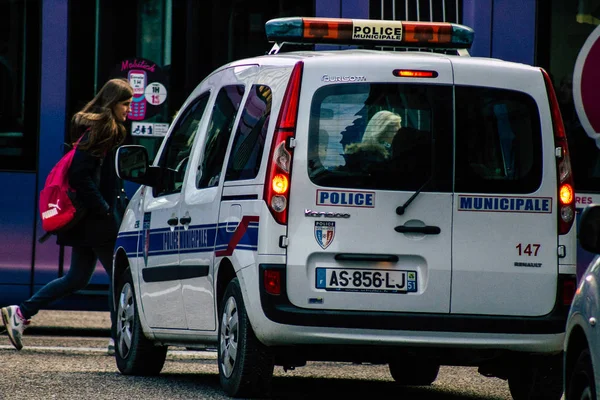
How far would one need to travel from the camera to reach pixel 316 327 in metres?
7.00

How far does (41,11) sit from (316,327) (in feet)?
19.8

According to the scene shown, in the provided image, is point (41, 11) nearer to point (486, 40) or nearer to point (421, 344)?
point (486, 40)

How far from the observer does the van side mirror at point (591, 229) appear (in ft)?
15.9

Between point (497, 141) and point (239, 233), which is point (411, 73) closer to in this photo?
point (497, 141)

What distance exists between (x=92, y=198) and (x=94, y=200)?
20mm

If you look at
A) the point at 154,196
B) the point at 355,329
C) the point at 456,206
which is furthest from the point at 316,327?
the point at 154,196

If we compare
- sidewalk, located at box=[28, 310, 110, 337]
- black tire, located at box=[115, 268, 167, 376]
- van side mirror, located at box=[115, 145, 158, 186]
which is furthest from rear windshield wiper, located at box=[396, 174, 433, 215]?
sidewalk, located at box=[28, 310, 110, 337]

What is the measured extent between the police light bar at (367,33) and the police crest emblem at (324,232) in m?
1.28

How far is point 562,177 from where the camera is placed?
7.30 m

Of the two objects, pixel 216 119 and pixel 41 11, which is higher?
pixel 41 11

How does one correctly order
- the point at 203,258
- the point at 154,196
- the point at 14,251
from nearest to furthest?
the point at 203,258 < the point at 154,196 < the point at 14,251

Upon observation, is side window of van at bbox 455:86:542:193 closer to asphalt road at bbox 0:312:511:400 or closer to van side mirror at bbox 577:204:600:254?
asphalt road at bbox 0:312:511:400

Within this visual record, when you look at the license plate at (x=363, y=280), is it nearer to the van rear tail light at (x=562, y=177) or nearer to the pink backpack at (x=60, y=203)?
the van rear tail light at (x=562, y=177)

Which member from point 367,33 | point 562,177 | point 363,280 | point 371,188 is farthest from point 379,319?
point 367,33
